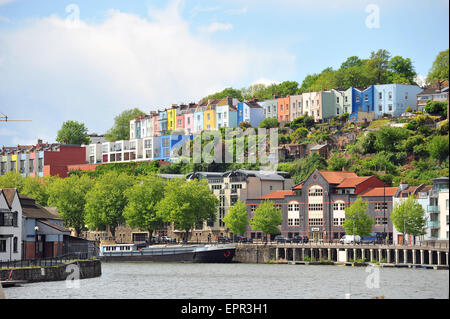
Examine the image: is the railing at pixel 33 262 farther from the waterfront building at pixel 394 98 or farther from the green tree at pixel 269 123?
the waterfront building at pixel 394 98

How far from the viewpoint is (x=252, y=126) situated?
14775cm

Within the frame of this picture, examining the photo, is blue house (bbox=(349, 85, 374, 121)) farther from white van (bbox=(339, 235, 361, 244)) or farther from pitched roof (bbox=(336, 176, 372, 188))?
white van (bbox=(339, 235, 361, 244))

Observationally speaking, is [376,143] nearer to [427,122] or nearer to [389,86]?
[427,122]

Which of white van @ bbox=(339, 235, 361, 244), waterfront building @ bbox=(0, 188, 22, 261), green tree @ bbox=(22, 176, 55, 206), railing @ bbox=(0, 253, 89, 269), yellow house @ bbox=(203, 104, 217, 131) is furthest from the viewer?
yellow house @ bbox=(203, 104, 217, 131)

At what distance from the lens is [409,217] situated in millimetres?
78375

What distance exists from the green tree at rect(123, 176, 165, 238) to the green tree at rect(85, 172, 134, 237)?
124 inches

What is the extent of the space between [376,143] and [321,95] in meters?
28.1

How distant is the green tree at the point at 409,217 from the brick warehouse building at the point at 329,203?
891 cm

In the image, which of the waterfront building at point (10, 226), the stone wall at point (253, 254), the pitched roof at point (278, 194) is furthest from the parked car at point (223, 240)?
the waterfront building at point (10, 226)

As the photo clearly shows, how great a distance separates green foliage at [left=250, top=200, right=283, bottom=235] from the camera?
99.6 metres


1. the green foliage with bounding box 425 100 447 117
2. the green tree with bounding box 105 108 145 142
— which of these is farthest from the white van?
the green tree with bounding box 105 108 145 142

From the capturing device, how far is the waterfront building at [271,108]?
149500 millimetres

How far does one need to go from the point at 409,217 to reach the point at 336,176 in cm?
2273
